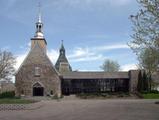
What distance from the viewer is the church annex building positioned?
60.1 metres

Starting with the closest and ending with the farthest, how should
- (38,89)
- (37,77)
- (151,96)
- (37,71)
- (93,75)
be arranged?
(151,96)
(38,89)
(37,77)
(37,71)
(93,75)

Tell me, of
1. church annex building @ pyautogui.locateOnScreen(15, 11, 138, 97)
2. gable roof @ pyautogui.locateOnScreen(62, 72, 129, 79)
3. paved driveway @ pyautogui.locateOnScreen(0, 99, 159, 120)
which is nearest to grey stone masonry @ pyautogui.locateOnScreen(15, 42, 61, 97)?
church annex building @ pyautogui.locateOnScreen(15, 11, 138, 97)

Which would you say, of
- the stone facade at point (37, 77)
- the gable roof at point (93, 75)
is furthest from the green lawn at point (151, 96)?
the stone facade at point (37, 77)

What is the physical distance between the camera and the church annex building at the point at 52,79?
60094 mm

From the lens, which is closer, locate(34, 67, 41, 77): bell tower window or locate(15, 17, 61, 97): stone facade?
locate(15, 17, 61, 97): stone facade

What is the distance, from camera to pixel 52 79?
60688mm

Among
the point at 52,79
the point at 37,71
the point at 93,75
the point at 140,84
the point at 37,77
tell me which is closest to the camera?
the point at 37,77

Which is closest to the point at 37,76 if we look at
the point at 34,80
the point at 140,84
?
the point at 34,80

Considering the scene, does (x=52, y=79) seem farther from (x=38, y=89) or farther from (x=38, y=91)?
(x=38, y=91)

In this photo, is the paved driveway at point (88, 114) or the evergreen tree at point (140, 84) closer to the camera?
the paved driveway at point (88, 114)

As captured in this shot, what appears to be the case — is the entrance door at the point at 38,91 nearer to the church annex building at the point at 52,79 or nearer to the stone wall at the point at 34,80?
the church annex building at the point at 52,79

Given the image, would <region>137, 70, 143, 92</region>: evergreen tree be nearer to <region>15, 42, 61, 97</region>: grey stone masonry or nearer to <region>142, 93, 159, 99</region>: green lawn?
<region>142, 93, 159, 99</region>: green lawn

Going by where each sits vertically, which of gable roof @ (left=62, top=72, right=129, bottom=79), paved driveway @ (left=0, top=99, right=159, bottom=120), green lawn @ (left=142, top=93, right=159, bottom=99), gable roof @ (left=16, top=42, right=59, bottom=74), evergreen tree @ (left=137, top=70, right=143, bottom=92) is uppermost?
gable roof @ (left=16, top=42, right=59, bottom=74)

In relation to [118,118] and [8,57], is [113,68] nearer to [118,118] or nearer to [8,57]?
[8,57]
